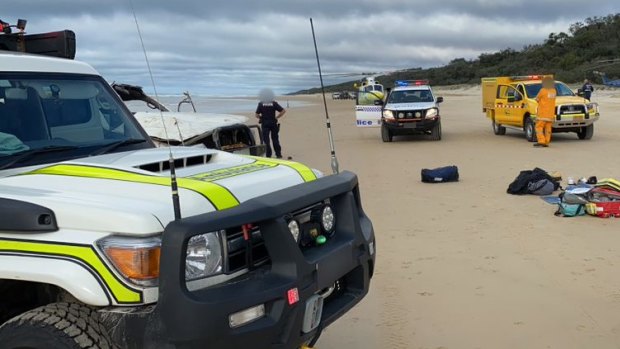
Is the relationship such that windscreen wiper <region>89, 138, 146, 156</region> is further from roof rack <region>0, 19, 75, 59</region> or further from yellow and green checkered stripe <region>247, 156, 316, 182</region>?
roof rack <region>0, 19, 75, 59</region>

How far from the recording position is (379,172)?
13.2m

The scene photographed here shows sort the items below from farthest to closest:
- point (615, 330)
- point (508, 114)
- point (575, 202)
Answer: point (508, 114) → point (575, 202) → point (615, 330)

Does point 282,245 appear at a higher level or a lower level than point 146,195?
lower

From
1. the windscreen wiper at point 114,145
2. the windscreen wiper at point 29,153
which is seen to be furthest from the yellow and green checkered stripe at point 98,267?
the windscreen wiper at point 114,145

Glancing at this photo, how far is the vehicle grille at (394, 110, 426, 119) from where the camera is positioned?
19009 millimetres

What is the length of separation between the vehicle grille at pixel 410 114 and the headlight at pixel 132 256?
17086 mm

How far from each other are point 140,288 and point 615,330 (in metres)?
3.71

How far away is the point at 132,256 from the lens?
248cm

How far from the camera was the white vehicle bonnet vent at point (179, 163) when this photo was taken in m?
3.25

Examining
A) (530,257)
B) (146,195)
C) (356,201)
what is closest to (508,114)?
(530,257)

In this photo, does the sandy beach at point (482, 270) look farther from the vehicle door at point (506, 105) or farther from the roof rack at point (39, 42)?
the vehicle door at point (506, 105)

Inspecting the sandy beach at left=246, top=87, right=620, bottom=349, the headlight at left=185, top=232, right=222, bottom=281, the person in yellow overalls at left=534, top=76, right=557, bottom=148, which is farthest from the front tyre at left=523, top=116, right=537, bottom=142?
the headlight at left=185, top=232, right=222, bottom=281

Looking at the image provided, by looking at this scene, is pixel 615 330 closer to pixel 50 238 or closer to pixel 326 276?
pixel 326 276

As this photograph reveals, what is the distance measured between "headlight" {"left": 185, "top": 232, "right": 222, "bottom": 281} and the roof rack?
2973 millimetres
